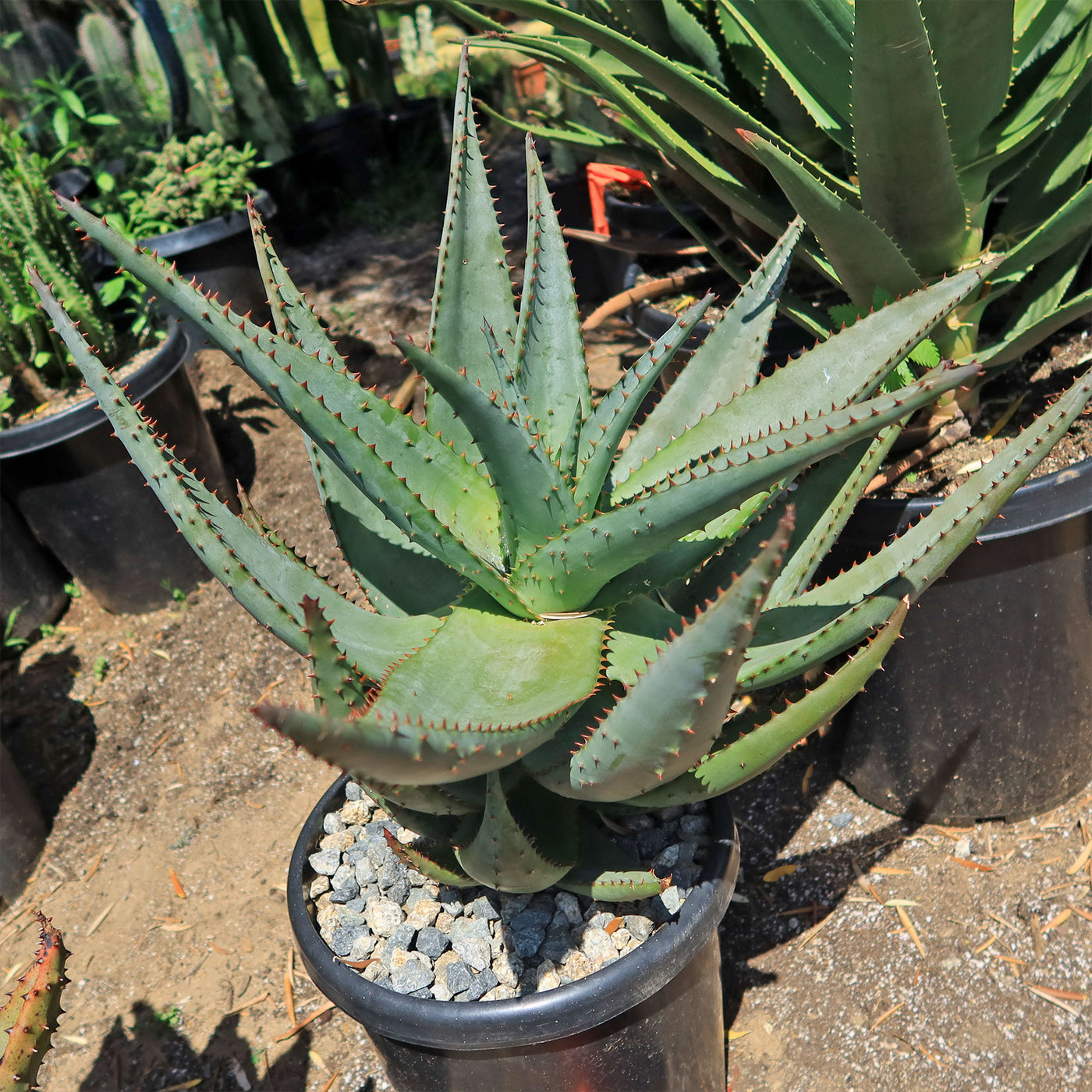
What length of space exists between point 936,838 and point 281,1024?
4.50ft

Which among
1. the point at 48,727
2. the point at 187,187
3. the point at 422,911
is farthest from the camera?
the point at 187,187

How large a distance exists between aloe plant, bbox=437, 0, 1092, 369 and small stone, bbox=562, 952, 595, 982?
110 cm

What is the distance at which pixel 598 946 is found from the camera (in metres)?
1.28

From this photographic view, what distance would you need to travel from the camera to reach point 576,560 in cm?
104

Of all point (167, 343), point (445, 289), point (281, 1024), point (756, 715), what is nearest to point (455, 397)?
point (445, 289)

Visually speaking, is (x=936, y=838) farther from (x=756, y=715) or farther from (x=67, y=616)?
(x=67, y=616)

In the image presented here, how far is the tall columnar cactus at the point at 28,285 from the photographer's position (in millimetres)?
2820

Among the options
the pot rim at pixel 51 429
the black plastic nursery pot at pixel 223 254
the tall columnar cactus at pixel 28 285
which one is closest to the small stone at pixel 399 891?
the pot rim at pixel 51 429

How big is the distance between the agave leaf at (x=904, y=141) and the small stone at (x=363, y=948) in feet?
4.01

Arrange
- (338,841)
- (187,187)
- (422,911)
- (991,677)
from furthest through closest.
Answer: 1. (187,187)
2. (991,677)
3. (338,841)
4. (422,911)

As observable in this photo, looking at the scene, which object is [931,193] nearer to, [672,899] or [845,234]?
[845,234]

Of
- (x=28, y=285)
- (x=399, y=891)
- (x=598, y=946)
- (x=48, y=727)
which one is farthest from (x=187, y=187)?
(x=598, y=946)

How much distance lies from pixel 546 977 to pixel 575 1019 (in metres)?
0.12

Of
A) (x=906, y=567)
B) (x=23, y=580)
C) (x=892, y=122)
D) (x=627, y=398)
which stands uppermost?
(x=892, y=122)
